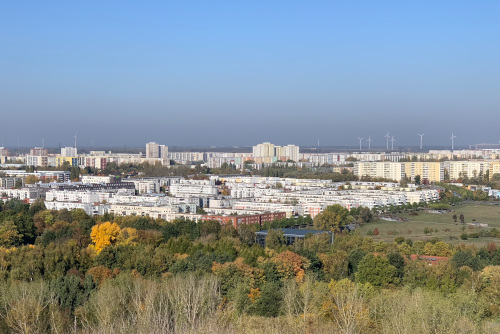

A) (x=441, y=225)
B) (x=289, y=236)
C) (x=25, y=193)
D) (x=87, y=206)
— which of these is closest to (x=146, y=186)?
(x=25, y=193)

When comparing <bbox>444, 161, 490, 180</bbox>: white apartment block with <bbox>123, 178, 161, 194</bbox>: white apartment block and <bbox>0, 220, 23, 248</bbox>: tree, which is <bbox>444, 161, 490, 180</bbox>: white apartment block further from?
<bbox>0, 220, 23, 248</bbox>: tree

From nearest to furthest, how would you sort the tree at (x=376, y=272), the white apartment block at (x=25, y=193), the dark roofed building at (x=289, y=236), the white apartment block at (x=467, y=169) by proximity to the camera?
the tree at (x=376, y=272) → the dark roofed building at (x=289, y=236) → the white apartment block at (x=25, y=193) → the white apartment block at (x=467, y=169)

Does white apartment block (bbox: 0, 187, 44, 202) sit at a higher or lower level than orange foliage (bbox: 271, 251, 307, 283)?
higher

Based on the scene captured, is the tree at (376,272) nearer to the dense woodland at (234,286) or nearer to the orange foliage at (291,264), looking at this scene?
the dense woodland at (234,286)

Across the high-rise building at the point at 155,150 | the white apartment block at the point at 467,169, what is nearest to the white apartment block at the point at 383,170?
the white apartment block at the point at 467,169

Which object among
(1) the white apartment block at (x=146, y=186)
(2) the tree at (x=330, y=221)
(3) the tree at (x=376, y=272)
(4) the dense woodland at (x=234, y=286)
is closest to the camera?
(4) the dense woodland at (x=234, y=286)

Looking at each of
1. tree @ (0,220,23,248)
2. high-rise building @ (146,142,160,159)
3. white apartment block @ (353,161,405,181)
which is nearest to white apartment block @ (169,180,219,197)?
white apartment block @ (353,161,405,181)

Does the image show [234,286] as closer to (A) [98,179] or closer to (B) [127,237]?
(B) [127,237]
